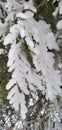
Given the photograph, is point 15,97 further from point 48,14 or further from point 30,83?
point 48,14

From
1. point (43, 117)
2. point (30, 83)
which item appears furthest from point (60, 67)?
point (43, 117)

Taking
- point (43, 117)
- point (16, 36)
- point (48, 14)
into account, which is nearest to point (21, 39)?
point (16, 36)

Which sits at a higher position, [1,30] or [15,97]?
[1,30]

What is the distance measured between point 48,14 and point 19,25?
0.13 meters

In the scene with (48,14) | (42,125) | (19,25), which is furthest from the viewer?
(42,125)

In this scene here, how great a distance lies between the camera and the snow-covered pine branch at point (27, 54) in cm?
46

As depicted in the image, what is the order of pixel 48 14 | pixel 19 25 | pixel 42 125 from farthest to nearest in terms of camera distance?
pixel 42 125 < pixel 48 14 < pixel 19 25

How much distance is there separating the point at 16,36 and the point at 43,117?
10.4 inches

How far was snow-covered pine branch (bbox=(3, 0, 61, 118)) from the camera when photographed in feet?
1.52

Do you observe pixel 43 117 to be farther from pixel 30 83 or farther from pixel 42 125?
pixel 30 83

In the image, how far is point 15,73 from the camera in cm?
48

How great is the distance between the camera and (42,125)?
0.68 m

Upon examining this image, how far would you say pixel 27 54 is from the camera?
1.62 ft

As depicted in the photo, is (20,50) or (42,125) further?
(42,125)
